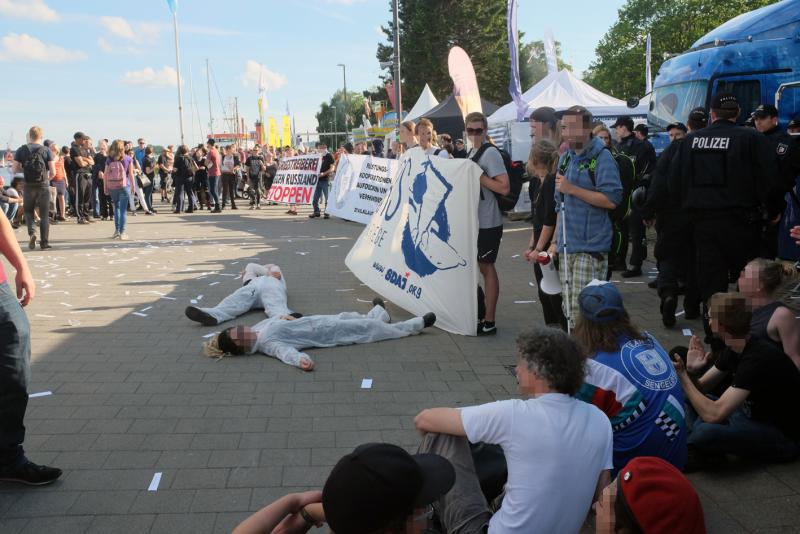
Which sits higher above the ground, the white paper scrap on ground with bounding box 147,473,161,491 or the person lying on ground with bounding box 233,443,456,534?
the person lying on ground with bounding box 233,443,456,534

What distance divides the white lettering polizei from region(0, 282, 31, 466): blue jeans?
15.6ft

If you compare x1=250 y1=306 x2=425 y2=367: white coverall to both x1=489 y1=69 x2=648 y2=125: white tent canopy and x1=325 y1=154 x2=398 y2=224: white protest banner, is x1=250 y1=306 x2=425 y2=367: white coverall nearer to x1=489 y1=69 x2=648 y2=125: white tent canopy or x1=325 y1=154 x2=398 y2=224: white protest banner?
x1=325 y1=154 x2=398 y2=224: white protest banner

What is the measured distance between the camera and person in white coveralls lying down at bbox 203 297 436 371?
588 centimetres

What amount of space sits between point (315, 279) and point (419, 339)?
3383 millimetres

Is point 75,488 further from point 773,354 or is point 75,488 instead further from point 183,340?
point 773,354

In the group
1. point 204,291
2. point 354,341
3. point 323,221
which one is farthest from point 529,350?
point 323,221

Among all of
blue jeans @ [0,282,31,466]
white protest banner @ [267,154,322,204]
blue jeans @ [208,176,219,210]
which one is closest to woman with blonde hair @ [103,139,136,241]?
white protest banner @ [267,154,322,204]

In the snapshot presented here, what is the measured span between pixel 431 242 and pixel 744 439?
145 inches

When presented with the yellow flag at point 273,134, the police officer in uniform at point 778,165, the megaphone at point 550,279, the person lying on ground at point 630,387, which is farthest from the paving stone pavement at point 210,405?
the yellow flag at point 273,134

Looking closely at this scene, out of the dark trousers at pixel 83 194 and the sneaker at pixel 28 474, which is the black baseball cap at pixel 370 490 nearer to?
the sneaker at pixel 28 474

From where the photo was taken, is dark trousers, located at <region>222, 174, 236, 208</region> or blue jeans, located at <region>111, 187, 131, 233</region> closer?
blue jeans, located at <region>111, 187, 131, 233</region>

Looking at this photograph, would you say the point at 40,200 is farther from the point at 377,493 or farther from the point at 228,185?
the point at 377,493

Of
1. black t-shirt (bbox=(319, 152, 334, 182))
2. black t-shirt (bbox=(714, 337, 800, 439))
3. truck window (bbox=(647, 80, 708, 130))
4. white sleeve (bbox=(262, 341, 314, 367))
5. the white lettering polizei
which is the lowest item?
white sleeve (bbox=(262, 341, 314, 367))

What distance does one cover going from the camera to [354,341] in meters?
6.31
